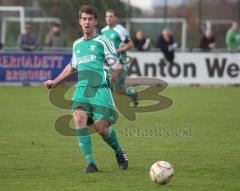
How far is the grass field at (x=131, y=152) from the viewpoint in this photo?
8414 millimetres

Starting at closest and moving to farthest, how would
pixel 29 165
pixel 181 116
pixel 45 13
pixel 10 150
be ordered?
pixel 29 165 → pixel 10 150 → pixel 181 116 → pixel 45 13

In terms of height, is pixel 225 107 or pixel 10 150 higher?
pixel 10 150

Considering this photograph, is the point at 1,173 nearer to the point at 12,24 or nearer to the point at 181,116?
the point at 181,116

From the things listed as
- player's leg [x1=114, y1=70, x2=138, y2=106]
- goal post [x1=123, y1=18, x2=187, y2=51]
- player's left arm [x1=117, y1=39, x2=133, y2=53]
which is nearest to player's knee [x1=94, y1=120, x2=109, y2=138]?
player's left arm [x1=117, y1=39, x2=133, y2=53]

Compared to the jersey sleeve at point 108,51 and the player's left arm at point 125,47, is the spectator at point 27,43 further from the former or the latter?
the jersey sleeve at point 108,51

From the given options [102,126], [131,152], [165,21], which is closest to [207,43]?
[165,21]

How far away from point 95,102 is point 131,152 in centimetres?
200

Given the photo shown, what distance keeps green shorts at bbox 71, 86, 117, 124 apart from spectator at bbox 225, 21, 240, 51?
58.8 feet

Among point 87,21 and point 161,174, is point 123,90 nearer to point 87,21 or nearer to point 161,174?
point 87,21

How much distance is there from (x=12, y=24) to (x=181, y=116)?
57.9ft

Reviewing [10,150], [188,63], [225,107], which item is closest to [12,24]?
[188,63]

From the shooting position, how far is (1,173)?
9008 millimetres

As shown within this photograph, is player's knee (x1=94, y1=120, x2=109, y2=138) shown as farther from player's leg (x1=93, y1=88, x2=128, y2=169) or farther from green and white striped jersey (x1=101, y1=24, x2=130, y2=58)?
green and white striped jersey (x1=101, y1=24, x2=130, y2=58)

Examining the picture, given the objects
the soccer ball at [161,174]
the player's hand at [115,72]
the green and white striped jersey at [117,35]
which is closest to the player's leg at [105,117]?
the player's hand at [115,72]
